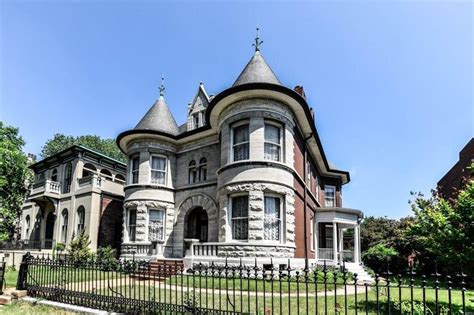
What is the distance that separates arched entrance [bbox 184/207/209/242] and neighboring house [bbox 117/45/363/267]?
6cm

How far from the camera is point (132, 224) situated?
62.2 feet

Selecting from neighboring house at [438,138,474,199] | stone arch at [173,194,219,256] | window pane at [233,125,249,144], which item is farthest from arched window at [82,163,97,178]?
neighboring house at [438,138,474,199]

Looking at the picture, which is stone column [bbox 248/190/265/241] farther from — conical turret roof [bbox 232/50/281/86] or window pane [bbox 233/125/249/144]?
conical turret roof [bbox 232/50/281/86]

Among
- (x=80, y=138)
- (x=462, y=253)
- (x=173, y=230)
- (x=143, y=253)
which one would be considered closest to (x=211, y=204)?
(x=173, y=230)

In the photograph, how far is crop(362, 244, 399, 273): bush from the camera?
26594mm

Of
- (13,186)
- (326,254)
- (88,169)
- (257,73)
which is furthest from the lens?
(13,186)

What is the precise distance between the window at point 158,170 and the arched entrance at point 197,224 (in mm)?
2567

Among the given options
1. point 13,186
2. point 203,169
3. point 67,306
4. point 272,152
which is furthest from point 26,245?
point 272,152

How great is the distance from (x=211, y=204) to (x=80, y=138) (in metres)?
39.1

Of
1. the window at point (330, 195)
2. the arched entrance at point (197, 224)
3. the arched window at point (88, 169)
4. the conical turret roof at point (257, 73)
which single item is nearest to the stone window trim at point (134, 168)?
the arched entrance at point (197, 224)

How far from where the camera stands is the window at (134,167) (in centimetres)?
1939

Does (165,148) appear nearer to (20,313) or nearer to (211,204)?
(211,204)

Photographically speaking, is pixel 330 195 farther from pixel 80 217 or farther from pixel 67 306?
pixel 67 306

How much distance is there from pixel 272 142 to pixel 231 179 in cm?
243
